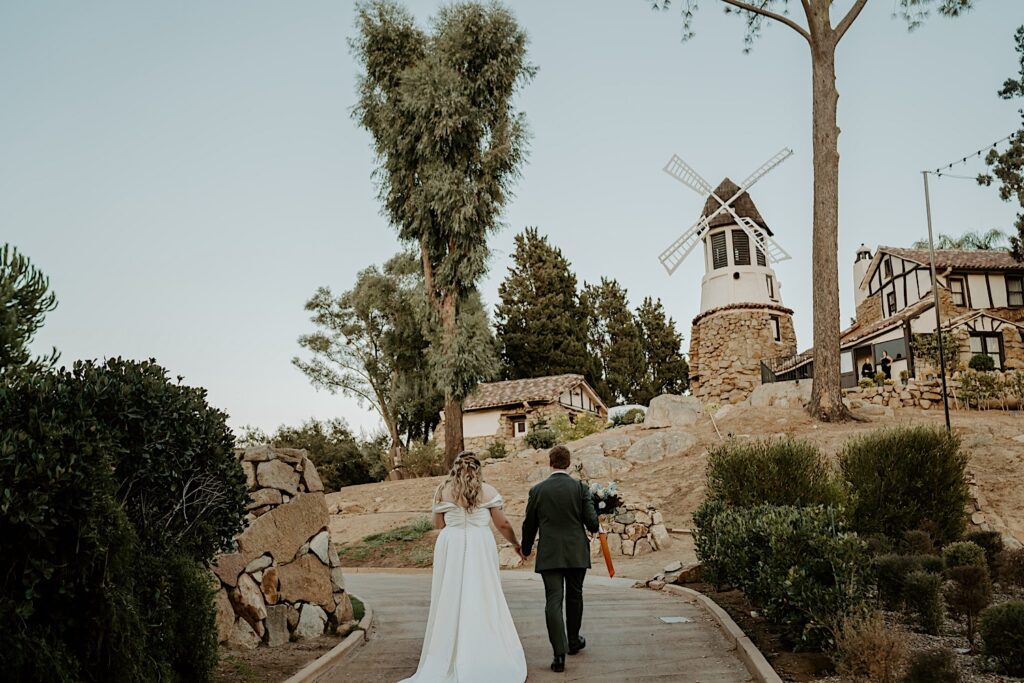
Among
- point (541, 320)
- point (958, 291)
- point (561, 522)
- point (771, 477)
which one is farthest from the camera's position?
point (541, 320)

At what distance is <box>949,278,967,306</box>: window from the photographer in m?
41.8

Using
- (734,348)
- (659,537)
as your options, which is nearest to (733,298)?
(734,348)

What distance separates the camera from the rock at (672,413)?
3031 centimetres

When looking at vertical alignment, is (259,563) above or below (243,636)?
above

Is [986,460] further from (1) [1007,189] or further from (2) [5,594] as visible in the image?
(2) [5,594]

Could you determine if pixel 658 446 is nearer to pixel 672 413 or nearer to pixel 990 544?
pixel 672 413

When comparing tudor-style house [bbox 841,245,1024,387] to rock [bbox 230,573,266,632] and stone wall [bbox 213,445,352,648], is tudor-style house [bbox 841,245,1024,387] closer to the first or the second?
stone wall [bbox 213,445,352,648]

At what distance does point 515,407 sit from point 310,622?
34059 mm

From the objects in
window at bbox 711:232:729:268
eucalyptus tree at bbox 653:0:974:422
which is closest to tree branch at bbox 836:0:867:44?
eucalyptus tree at bbox 653:0:974:422

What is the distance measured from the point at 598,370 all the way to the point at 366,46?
2733cm

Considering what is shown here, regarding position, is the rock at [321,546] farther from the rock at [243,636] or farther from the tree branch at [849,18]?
the tree branch at [849,18]

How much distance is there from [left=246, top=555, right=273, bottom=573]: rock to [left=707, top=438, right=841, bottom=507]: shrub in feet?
19.8

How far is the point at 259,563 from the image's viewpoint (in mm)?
8414

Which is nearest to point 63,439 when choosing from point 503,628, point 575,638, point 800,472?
point 503,628
